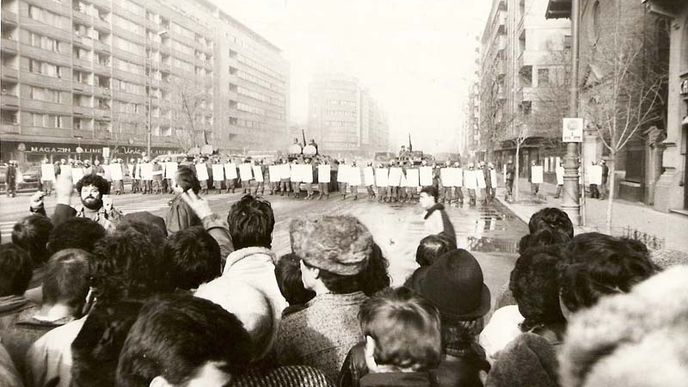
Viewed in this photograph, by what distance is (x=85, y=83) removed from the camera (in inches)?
1922

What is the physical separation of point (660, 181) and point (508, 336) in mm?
16630

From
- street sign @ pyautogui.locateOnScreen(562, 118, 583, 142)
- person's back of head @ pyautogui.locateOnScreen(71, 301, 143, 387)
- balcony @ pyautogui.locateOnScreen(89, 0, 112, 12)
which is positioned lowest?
person's back of head @ pyautogui.locateOnScreen(71, 301, 143, 387)

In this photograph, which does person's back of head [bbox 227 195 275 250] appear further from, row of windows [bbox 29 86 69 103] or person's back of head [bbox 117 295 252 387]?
row of windows [bbox 29 86 69 103]

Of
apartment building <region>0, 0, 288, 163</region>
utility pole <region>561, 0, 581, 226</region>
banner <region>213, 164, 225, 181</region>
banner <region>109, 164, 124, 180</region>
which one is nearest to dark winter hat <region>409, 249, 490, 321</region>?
utility pole <region>561, 0, 581, 226</region>

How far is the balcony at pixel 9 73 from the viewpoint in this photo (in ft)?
127

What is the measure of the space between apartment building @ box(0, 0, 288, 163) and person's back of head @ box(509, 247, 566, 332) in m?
33.1

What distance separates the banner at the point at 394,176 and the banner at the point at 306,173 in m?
3.24

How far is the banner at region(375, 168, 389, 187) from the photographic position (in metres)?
23.1

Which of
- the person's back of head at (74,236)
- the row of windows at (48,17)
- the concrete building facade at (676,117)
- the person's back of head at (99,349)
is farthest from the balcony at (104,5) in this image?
the person's back of head at (99,349)

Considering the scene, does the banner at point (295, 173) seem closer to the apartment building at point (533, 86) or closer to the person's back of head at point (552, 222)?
the apartment building at point (533, 86)

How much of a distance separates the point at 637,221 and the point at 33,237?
46.6ft

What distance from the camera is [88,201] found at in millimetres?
4918

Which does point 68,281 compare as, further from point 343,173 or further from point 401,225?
point 343,173

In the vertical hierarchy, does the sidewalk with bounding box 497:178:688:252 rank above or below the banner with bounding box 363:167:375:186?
below
